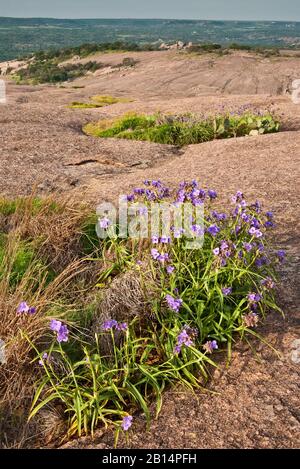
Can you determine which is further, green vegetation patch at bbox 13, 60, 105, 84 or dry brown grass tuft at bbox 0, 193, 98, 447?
green vegetation patch at bbox 13, 60, 105, 84

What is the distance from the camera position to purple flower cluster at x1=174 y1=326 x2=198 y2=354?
315cm

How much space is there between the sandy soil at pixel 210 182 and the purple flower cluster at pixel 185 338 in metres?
0.26

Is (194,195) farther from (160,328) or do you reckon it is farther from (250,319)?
(250,319)

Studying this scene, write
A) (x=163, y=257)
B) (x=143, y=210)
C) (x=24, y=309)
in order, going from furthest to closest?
(x=143, y=210) < (x=163, y=257) < (x=24, y=309)

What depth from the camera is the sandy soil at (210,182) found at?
290 cm

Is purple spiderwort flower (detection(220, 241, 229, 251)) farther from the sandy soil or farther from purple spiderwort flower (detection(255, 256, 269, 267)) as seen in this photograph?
the sandy soil

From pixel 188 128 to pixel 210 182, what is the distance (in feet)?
12.6

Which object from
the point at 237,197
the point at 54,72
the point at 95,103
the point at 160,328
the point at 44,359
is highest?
the point at 237,197

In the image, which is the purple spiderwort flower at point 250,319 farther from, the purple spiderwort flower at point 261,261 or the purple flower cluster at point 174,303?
the purple spiderwort flower at point 261,261

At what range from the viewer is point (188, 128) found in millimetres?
10727

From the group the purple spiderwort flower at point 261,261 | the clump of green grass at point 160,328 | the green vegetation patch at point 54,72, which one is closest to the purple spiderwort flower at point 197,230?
the clump of green grass at point 160,328

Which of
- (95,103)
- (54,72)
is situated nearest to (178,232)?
(95,103)

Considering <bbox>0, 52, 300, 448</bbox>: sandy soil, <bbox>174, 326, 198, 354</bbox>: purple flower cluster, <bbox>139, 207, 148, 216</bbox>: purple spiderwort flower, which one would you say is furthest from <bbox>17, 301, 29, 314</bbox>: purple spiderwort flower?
<bbox>139, 207, 148, 216</bbox>: purple spiderwort flower

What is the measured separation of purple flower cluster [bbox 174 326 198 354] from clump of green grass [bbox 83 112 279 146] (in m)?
7.54
